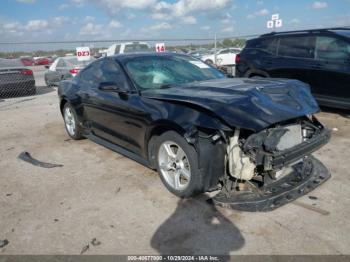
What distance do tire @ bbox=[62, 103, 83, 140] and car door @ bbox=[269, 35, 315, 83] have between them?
15.1ft

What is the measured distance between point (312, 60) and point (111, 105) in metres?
4.64

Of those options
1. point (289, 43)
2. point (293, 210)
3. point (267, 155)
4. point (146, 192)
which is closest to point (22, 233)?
point (146, 192)

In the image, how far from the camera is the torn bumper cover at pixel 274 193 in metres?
3.17

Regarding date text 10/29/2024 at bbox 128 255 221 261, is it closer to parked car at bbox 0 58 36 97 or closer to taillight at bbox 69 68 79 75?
taillight at bbox 69 68 79 75

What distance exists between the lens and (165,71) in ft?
14.5

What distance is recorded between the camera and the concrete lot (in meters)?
2.80

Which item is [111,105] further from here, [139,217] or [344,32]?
[344,32]

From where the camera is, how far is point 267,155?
9.86ft

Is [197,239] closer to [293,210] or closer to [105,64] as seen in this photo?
[293,210]

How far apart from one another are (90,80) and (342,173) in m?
3.95

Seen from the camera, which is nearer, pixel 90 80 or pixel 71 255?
pixel 71 255

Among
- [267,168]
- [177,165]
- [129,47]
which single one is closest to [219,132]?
[267,168]

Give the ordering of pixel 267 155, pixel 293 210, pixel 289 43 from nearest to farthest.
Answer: pixel 267 155
pixel 293 210
pixel 289 43

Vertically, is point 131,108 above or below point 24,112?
above
